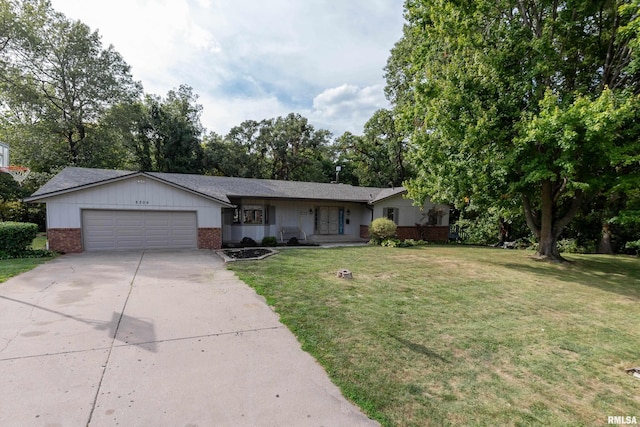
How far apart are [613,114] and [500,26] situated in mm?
5214

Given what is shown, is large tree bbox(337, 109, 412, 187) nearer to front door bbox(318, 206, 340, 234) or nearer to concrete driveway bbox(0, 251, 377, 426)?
front door bbox(318, 206, 340, 234)

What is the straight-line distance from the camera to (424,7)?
37.4ft

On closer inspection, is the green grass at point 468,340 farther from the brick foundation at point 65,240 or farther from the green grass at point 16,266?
the brick foundation at point 65,240

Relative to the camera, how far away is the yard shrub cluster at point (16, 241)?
984 cm

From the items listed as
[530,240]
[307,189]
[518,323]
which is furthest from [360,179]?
[518,323]

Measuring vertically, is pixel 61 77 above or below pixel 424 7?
above

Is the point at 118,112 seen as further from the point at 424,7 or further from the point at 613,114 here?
the point at 613,114

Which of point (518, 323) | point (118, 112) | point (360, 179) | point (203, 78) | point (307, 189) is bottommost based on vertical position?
point (518, 323)

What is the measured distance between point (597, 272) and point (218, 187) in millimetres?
16149

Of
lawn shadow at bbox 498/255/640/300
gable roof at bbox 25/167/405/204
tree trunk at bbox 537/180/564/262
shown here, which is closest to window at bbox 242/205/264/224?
gable roof at bbox 25/167/405/204

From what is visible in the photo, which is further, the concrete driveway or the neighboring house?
the neighboring house

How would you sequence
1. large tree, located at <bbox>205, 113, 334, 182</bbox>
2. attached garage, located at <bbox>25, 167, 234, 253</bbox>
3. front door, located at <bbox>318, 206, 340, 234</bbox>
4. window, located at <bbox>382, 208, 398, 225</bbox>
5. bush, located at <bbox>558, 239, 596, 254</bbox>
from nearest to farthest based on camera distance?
attached garage, located at <bbox>25, 167, 234, 253</bbox>, bush, located at <bbox>558, 239, 596, 254</bbox>, front door, located at <bbox>318, 206, 340, 234</bbox>, window, located at <bbox>382, 208, 398, 225</bbox>, large tree, located at <bbox>205, 113, 334, 182</bbox>

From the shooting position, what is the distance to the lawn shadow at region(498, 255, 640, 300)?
8190 mm

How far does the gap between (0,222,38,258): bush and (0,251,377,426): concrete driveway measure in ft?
16.2
